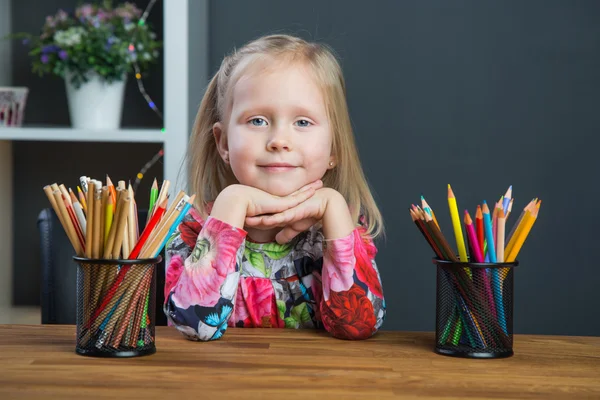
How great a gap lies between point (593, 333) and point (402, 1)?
1060 mm

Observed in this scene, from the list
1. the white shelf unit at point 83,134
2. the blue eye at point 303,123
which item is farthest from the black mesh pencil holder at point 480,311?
the white shelf unit at point 83,134

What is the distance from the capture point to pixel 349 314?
1.06 m

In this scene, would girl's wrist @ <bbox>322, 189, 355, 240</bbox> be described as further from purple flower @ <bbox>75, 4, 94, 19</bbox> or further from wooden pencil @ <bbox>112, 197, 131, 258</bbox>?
purple flower @ <bbox>75, 4, 94, 19</bbox>

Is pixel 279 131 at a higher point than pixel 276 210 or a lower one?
higher

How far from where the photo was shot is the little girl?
42.6 inches

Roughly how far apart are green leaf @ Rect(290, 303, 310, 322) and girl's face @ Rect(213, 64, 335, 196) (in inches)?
8.8

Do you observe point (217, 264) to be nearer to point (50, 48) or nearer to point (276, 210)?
point (276, 210)

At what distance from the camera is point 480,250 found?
0.90m

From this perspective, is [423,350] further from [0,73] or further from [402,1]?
[0,73]

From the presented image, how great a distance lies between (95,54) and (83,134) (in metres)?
0.21

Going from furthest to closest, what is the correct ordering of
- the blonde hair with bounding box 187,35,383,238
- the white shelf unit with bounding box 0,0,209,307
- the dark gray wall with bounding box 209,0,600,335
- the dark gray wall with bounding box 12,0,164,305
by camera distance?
the dark gray wall with bounding box 12,0,164,305
the dark gray wall with bounding box 209,0,600,335
the white shelf unit with bounding box 0,0,209,307
the blonde hair with bounding box 187,35,383,238

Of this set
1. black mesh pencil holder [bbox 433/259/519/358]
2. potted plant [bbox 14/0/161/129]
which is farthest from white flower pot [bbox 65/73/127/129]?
black mesh pencil holder [bbox 433/259/519/358]

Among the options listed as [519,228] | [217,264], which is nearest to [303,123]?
[217,264]

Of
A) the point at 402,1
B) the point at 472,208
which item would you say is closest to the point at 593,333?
the point at 472,208
